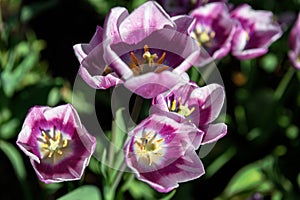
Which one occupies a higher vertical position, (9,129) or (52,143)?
(52,143)

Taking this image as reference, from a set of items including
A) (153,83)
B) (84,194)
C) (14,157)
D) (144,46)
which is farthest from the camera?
(14,157)

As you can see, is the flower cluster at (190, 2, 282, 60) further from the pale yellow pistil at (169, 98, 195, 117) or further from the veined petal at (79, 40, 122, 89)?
the veined petal at (79, 40, 122, 89)

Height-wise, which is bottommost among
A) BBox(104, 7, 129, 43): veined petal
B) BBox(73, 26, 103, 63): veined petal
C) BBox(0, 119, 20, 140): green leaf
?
BBox(0, 119, 20, 140): green leaf

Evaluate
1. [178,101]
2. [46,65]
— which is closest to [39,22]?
[46,65]

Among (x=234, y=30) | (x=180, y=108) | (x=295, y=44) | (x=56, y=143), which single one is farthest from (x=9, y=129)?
(x=295, y=44)

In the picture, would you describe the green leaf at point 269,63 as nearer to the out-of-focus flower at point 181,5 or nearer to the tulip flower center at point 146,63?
the out-of-focus flower at point 181,5

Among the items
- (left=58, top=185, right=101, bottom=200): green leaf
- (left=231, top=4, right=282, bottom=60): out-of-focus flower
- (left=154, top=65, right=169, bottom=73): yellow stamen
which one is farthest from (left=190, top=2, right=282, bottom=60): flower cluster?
(left=58, top=185, right=101, bottom=200): green leaf

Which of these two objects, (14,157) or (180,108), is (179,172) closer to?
(180,108)
